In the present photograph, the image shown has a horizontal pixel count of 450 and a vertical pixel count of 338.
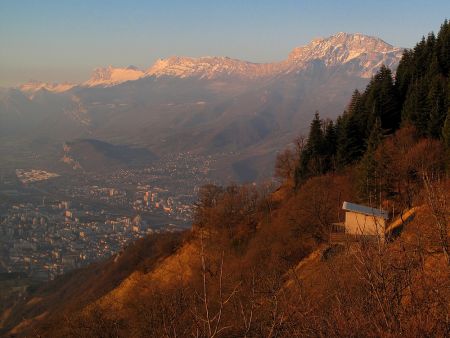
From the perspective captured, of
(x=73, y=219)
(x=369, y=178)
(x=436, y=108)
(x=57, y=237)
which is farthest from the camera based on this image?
(x=73, y=219)

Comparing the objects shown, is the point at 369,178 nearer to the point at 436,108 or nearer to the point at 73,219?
the point at 436,108

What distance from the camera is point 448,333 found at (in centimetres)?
793

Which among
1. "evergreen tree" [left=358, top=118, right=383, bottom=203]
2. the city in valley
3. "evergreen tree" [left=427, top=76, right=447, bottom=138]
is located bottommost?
the city in valley

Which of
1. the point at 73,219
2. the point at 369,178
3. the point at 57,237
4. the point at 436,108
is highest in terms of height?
the point at 436,108

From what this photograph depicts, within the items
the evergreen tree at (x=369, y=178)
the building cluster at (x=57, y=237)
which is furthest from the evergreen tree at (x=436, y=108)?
the building cluster at (x=57, y=237)

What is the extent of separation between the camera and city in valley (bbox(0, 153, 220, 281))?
305 ft

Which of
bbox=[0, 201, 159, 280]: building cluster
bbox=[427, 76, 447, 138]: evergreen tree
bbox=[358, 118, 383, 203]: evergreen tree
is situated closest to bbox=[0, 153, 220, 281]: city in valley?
bbox=[0, 201, 159, 280]: building cluster

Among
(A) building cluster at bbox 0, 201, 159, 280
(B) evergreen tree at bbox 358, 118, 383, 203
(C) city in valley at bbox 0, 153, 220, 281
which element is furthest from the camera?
(C) city in valley at bbox 0, 153, 220, 281

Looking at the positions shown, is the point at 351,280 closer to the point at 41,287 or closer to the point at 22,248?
the point at 41,287

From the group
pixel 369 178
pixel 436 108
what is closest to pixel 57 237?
pixel 369 178

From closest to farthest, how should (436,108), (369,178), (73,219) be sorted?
(369,178), (436,108), (73,219)

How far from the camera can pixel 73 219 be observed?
130 m

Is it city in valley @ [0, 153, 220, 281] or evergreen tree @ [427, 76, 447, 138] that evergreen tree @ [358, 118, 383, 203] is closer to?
evergreen tree @ [427, 76, 447, 138]

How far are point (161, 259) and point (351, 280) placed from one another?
28441 mm
